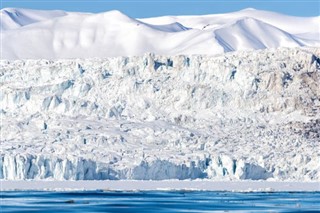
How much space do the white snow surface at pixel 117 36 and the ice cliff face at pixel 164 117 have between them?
46215 millimetres

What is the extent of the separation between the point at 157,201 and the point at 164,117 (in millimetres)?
17416

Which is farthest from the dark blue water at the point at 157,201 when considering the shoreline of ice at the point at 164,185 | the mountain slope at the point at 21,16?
the mountain slope at the point at 21,16

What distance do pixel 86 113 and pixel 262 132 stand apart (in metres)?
9.22

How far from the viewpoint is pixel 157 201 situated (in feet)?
114

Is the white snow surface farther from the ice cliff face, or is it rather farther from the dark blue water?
the dark blue water

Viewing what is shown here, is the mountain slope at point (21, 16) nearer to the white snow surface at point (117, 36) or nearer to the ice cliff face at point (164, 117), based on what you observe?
the white snow surface at point (117, 36)

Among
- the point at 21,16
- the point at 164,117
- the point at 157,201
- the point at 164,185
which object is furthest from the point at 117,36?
the point at 157,201

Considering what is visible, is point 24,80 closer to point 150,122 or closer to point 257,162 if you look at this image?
point 150,122

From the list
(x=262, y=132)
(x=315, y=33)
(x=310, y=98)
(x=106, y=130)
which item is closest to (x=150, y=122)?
(x=106, y=130)

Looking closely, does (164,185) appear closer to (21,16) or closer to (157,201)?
(157,201)

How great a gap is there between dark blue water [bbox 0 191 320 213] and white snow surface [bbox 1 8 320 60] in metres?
63.0

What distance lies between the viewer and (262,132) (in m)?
50.0

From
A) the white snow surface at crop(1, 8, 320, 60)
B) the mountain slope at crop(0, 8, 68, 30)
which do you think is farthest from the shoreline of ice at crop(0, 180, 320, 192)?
the mountain slope at crop(0, 8, 68, 30)

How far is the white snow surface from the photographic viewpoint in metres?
110
